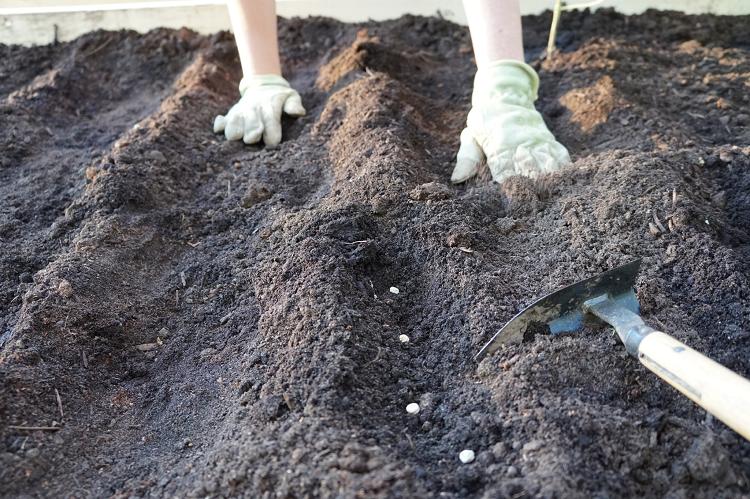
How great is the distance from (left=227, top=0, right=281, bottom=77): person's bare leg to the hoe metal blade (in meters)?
1.72

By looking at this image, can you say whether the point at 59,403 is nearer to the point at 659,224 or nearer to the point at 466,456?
the point at 466,456

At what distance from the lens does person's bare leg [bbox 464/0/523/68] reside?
2178 millimetres

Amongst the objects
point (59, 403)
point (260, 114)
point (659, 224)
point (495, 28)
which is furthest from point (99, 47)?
point (659, 224)

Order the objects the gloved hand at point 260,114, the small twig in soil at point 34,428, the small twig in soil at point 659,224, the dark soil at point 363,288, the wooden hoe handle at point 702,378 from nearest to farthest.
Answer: the wooden hoe handle at point 702,378 < the dark soil at point 363,288 < the small twig in soil at point 34,428 < the small twig in soil at point 659,224 < the gloved hand at point 260,114

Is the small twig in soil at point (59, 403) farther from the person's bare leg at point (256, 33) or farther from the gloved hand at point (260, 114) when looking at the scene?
the person's bare leg at point (256, 33)

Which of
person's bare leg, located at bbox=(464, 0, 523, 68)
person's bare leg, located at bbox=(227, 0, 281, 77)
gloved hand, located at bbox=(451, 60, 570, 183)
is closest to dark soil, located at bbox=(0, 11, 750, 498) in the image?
gloved hand, located at bbox=(451, 60, 570, 183)

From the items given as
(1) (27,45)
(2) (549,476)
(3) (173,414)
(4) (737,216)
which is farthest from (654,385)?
(1) (27,45)

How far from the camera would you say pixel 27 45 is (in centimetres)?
340

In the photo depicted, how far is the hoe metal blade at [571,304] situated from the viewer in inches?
55.5

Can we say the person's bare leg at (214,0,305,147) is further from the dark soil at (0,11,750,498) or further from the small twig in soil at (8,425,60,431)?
the small twig in soil at (8,425,60,431)

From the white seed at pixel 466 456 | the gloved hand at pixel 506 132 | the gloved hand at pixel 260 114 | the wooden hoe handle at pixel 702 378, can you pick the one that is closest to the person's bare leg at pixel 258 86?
the gloved hand at pixel 260 114

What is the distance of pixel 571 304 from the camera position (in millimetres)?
1438

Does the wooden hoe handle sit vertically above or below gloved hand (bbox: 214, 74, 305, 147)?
above

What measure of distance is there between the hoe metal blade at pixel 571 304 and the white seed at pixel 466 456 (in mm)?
230
